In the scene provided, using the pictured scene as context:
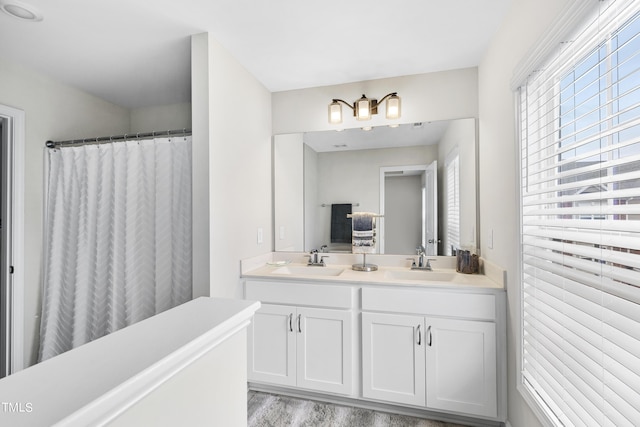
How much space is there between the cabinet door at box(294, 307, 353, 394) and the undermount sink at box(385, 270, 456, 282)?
512mm

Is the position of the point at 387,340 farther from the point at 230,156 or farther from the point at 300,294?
the point at 230,156

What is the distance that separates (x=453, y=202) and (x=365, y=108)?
102 cm

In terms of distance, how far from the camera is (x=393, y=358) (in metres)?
1.99

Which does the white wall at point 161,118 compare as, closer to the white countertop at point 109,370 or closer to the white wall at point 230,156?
the white wall at point 230,156

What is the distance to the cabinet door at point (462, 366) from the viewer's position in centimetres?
184

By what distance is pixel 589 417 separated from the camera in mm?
1019

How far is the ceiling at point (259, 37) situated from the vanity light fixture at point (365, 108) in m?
0.18

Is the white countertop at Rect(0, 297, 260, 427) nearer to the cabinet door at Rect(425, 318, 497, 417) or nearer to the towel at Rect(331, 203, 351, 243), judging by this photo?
the cabinet door at Rect(425, 318, 497, 417)

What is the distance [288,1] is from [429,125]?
55.4 inches

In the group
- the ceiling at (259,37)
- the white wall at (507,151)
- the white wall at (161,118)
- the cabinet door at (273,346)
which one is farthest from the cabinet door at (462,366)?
the white wall at (161,118)

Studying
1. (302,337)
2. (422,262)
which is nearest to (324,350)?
(302,337)

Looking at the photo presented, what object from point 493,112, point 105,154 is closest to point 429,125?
point 493,112

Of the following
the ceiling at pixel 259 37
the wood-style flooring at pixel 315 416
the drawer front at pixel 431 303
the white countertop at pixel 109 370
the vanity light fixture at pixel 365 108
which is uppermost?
the ceiling at pixel 259 37

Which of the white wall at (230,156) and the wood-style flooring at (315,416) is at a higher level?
the white wall at (230,156)
